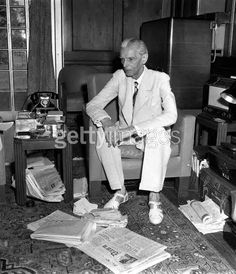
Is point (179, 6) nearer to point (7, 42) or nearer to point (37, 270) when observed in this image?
point (7, 42)

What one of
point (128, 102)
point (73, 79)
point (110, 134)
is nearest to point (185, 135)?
point (128, 102)

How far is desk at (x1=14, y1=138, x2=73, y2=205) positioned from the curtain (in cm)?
266

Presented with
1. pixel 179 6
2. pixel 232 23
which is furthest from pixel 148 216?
pixel 179 6

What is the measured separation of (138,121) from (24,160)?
2.76ft

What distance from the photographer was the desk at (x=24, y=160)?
2.47 m

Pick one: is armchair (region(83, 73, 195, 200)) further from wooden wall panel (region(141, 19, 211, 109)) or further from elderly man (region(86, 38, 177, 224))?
wooden wall panel (region(141, 19, 211, 109))

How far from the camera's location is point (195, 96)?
388 centimetres

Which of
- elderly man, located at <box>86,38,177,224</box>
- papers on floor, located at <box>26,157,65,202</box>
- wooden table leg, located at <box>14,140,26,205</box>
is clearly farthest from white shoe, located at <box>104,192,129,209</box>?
wooden table leg, located at <box>14,140,26,205</box>

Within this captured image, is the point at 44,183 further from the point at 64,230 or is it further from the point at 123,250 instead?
the point at 123,250

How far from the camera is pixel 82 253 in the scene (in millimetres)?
1998

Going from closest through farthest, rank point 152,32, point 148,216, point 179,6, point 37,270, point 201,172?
point 37,270 < point 148,216 < point 201,172 < point 152,32 < point 179,6

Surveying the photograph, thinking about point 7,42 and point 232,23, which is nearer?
point 232,23

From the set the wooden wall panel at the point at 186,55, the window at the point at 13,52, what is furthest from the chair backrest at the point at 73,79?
the wooden wall panel at the point at 186,55

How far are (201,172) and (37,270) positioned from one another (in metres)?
1.39
